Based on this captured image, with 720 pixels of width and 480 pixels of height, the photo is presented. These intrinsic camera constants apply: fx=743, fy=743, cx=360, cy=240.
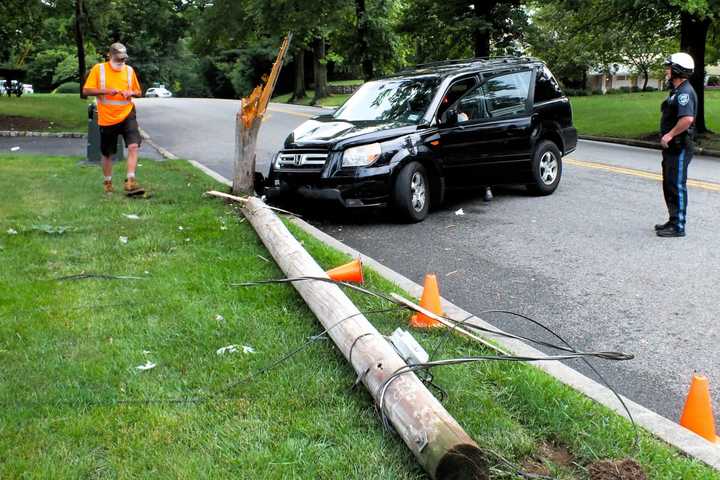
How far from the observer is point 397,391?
3357mm

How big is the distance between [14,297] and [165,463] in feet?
8.93

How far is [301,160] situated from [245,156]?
1034 mm

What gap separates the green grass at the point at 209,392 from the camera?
Result: 3105 mm

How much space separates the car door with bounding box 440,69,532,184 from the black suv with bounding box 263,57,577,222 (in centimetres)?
1

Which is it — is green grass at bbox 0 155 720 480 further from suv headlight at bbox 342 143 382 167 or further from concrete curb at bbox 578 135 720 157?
concrete curb at bbox 578 135 720 157

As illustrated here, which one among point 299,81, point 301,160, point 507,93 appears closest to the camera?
point 301,160

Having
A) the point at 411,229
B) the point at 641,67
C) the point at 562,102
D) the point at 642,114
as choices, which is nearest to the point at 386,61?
the point at 642,114

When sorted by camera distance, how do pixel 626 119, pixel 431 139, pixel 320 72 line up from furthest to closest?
1. pixel 320 72
2. pixel 626 119
3. pixel 431 139

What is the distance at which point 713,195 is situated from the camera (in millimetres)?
10188

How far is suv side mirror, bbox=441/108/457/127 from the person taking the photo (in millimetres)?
8992

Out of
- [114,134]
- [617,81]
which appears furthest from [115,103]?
[617,81]

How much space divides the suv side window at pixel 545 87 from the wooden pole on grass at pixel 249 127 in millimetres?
3584

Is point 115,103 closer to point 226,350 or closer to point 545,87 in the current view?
point 545,87

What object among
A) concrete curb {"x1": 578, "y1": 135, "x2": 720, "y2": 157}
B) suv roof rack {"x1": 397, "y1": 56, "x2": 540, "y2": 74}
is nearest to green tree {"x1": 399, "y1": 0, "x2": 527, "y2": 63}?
concrete curb {"x1": 578, "y1": 135, "x2": 720, "y2": 157}
